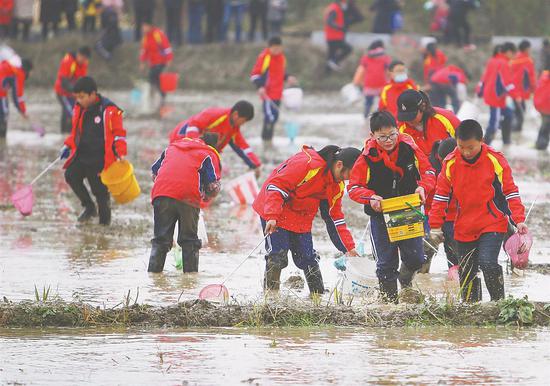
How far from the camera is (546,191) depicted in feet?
52.7

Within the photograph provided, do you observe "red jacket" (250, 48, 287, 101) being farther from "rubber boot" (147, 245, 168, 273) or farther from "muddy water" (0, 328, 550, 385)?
"muddy water" (0, 328, 550, 385)

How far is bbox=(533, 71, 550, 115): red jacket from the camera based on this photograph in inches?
802

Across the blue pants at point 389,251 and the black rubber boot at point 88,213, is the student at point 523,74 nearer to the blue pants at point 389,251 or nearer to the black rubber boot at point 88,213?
the black rubber boot at point 88,213

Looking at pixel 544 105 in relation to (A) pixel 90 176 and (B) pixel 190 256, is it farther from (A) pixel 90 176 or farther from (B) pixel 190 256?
(B) pixel 190 256

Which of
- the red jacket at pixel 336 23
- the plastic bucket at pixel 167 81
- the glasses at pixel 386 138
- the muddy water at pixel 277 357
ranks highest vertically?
the red jacket at pixel 336 23

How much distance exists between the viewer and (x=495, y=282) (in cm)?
901

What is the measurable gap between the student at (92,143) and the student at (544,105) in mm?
8885

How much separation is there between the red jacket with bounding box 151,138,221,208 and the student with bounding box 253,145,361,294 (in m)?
0.99

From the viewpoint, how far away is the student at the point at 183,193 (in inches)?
420

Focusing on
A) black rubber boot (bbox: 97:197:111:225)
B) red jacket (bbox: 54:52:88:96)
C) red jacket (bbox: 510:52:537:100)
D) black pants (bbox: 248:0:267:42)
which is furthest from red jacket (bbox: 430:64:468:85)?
black rubber boot (bbox: 97:197:111:225)

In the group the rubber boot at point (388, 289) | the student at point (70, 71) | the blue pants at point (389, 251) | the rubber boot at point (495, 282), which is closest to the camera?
the rubber boot at point (495, 282)

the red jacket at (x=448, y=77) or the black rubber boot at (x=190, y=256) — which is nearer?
the black rubber boot at (x=190, y=256)

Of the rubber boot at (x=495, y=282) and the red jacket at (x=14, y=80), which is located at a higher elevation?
the red jacket at (x=14, y=80)

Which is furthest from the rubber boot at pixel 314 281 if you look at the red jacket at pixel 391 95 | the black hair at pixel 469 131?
the red jacket at pixel 391 95
